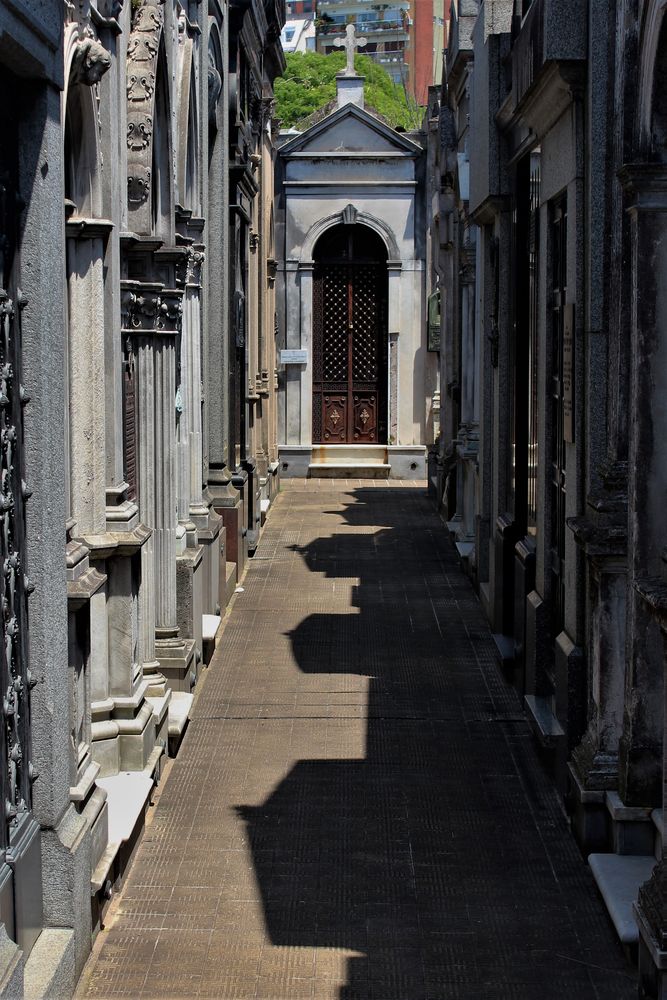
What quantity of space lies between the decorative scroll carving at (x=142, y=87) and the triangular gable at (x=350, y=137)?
17481 millimetres

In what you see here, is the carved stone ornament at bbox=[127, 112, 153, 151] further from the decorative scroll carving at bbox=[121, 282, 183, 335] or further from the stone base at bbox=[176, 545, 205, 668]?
the stone base at bbox=[176, 545, 205, 668]

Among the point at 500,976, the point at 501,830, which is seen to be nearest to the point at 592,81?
the point at 501,830

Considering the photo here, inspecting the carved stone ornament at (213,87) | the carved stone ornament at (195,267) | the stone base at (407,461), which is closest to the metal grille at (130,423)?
the carved stone ornament at (195,267)

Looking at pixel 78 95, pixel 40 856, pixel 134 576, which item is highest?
pixel 78 95

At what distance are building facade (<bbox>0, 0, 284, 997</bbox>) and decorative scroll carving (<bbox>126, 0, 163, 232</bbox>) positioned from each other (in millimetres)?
13

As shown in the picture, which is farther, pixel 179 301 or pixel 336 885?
pixel 179 301

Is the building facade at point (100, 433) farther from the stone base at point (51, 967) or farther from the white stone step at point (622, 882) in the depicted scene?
the white stone step at point (622, 882)

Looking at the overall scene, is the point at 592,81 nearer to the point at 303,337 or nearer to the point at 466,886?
the point at 466,886

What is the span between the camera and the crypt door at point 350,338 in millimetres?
26781

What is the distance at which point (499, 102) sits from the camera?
475 inches

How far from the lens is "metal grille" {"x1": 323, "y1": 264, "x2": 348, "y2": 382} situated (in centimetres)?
2678

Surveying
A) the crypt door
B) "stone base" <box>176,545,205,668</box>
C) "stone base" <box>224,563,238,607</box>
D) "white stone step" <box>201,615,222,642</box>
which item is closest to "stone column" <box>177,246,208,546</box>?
"stone base" <box>176,545,205,668</box>

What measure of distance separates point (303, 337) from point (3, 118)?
69.8 feet

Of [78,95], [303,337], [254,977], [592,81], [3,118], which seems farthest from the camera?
[303,337]
